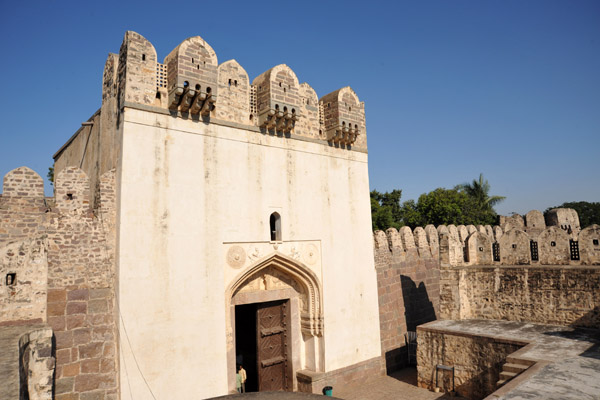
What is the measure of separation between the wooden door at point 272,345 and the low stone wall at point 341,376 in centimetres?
44

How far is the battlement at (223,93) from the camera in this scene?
23.0ft

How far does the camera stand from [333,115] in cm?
967

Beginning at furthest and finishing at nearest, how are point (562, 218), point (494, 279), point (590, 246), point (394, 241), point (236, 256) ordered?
point (562, 218) < point (394, 241) < point (494, 279) < point (590, 246) < point (236, 256)

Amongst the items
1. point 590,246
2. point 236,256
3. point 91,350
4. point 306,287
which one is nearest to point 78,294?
point 91,350

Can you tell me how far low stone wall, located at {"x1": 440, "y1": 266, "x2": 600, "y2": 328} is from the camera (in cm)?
818

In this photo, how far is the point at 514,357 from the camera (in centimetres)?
676

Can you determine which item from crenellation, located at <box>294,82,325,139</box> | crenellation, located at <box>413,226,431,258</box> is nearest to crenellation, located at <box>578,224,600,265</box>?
crenellation, located at <box>413,226,431,258</box>

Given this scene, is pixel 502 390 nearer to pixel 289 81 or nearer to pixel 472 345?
Answer: pixel 472 345

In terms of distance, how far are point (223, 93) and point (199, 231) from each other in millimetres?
2758

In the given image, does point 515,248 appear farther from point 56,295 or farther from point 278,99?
point 56,295

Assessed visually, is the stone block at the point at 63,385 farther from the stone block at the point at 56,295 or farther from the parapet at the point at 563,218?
the parapet at the point at 563,218

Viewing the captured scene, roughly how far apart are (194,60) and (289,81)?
7.10 feet

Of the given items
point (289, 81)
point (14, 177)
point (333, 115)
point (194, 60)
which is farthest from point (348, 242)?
point (14, 177)

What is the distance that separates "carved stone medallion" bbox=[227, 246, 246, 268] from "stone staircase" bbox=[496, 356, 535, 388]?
4.85 metres
